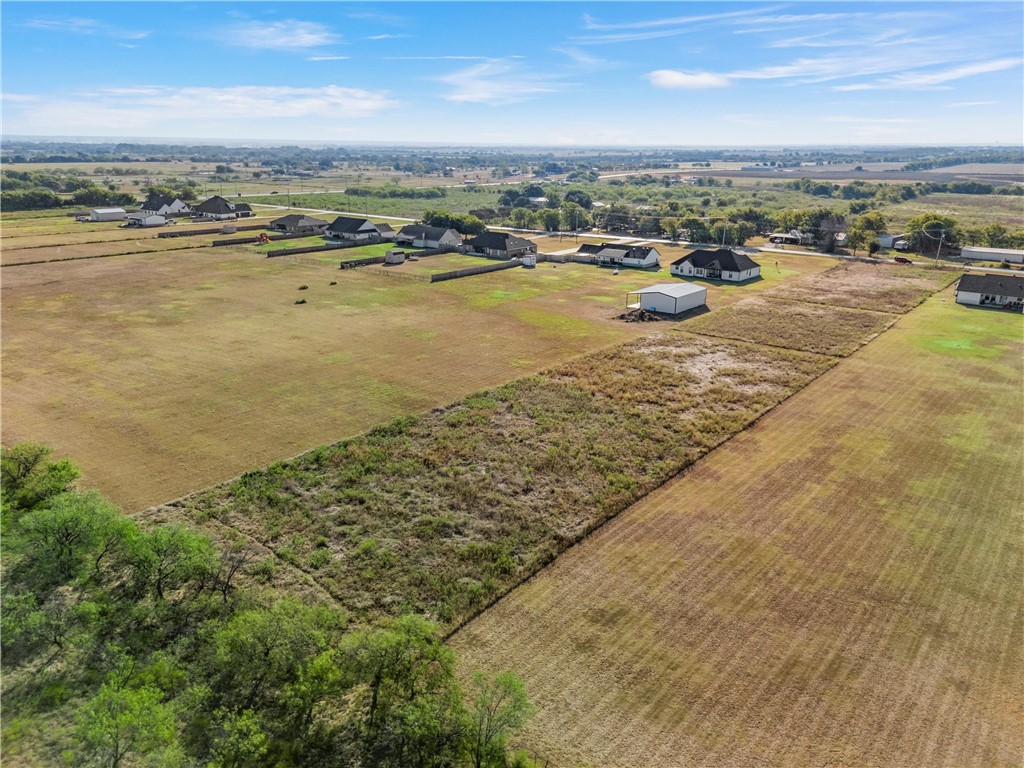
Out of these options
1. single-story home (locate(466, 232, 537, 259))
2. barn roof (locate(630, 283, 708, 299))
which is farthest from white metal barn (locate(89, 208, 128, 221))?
barn roof (locate(630, 283, 708, 299))

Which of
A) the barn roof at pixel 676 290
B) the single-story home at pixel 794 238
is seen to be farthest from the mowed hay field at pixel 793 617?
the single-story home at pixel 794 238

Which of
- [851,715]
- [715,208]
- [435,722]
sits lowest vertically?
[851,715]

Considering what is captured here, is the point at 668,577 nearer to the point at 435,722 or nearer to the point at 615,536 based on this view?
the point at 615,536

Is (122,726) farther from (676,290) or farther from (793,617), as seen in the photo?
(676,290)

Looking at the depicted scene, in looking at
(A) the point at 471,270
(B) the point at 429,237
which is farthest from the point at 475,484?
(B) the point at 429,237

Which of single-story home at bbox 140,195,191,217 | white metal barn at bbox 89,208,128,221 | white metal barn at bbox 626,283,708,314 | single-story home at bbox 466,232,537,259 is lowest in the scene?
white metal barn at bbox 626,283,708,314

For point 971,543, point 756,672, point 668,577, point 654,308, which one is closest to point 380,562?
point 668,577

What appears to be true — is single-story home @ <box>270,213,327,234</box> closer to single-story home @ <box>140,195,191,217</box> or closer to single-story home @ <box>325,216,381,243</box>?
single-story home @ <box>325,216,381,243</box>
